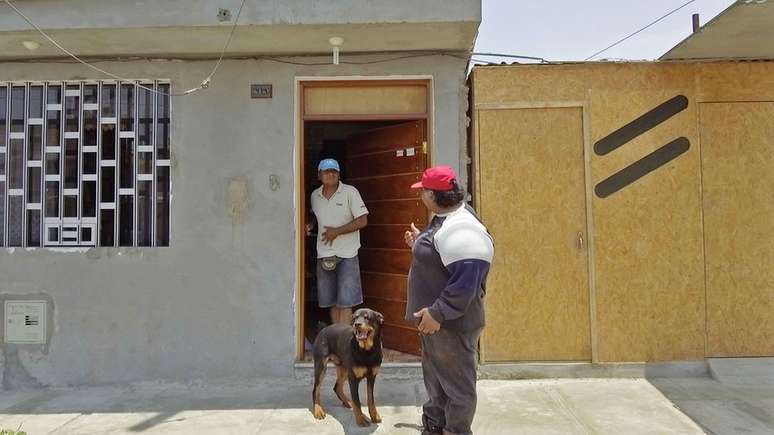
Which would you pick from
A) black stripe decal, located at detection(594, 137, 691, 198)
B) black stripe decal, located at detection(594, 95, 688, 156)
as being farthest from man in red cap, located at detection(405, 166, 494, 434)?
black stripe decal, located at detection(594, 95, 688, 156)

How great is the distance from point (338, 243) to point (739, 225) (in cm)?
380

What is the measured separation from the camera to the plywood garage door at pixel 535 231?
5.31m

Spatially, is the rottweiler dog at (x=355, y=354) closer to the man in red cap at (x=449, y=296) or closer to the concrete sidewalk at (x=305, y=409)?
the concrete sidewalk at (x=305, y=409)

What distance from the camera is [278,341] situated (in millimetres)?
5230

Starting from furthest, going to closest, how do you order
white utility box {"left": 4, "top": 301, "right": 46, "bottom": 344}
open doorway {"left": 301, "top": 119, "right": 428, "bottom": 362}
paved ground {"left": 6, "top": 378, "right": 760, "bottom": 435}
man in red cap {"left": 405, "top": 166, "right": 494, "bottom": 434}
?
open doorway {"left": 301, "top": 119, "right": 428, "bottom": 362} < white utility box {"left": 4, "top": 301, "right": 46, "bottom": 344} < paved ground {"left": 6, "top": 378, "right": 760, "bottom": 435} < man in red cap {"left": 405, "top": 166, "right": 494, "bottom": 434}

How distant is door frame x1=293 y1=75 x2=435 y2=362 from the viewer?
5.32m

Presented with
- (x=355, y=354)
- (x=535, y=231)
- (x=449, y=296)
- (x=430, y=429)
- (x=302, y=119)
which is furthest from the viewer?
(x=302, y=119)

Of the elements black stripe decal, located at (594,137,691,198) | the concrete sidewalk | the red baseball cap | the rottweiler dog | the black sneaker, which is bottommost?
the concrete sidewalk

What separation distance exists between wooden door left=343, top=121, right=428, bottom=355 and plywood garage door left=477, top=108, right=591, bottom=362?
0.68 metres

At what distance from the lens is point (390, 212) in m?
6.04

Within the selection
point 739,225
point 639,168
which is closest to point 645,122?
point 639,168

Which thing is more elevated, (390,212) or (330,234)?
(390,212)

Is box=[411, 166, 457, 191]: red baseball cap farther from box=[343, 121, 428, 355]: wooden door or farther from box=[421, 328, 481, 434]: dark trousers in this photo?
box=[343, 121, 428, 355]: wooden door

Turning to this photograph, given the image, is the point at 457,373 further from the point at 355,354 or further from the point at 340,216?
the point at 340,216
